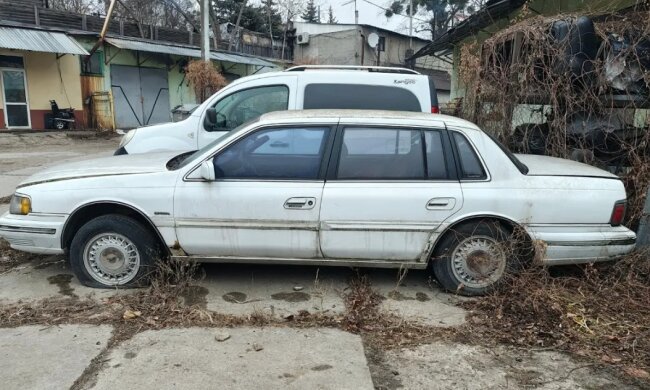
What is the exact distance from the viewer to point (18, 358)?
3148 millimetres

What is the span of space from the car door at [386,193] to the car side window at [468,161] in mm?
95

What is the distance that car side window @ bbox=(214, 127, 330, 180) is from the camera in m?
4.04

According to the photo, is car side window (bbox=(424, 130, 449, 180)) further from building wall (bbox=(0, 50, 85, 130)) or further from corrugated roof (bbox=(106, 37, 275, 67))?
building wall (bbox=(0, 50, 85, 130))

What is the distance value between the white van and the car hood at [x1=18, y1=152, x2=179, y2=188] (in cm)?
190

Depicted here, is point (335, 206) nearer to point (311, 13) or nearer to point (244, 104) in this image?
point (244, 104)

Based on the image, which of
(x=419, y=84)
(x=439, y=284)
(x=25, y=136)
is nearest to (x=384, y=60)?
(x=25, y=136)

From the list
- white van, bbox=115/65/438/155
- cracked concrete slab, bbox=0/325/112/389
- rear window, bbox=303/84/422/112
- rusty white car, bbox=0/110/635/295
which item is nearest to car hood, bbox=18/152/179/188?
rusty white car, bbox=0/110/635/295

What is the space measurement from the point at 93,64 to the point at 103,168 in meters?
17.3

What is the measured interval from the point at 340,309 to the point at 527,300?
1488mm

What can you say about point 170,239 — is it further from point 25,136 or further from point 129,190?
point 25,136

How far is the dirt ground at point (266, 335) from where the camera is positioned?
2984 mm

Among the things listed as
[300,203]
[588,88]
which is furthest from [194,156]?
[588,88]

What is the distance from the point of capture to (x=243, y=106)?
21.6ft

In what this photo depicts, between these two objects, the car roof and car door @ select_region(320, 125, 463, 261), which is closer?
car door @ select_region(320, 125, 463, 261)
